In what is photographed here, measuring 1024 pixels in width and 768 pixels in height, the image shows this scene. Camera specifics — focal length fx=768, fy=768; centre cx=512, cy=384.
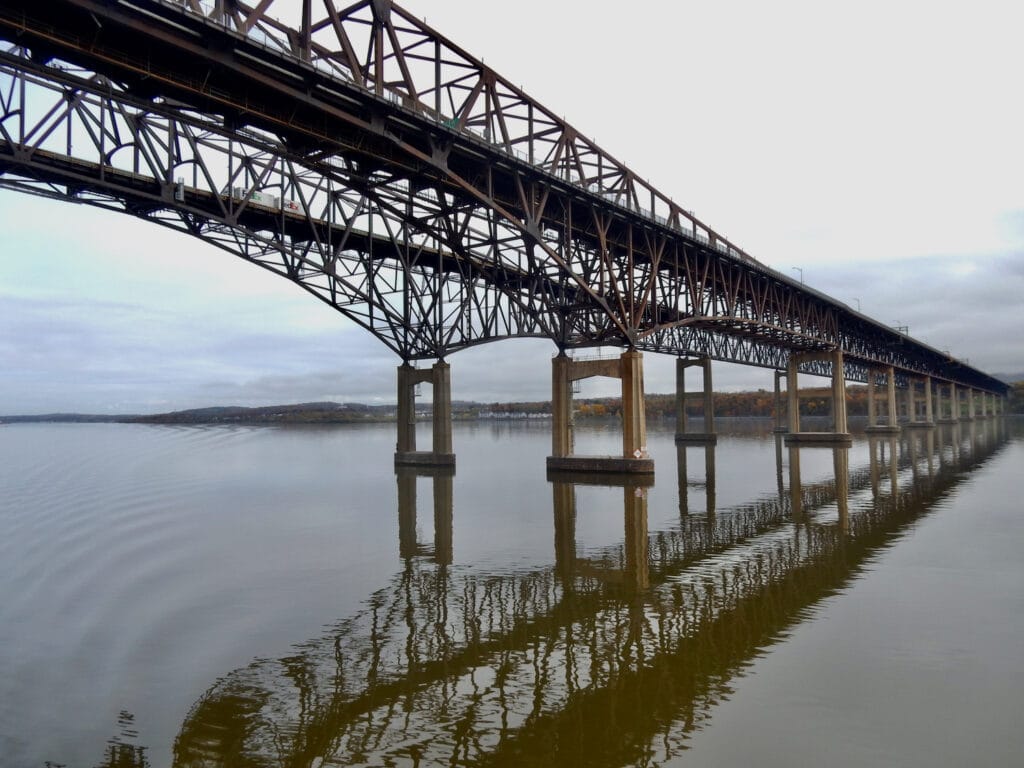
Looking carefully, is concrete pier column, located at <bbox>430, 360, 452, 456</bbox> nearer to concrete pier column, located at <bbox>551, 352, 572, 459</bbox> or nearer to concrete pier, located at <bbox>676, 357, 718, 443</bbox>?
concrete pier column, located at <bbox>551, 352, 572, 459</bbox>

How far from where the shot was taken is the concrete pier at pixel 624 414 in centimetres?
4131

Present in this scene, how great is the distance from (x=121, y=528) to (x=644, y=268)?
110 ft

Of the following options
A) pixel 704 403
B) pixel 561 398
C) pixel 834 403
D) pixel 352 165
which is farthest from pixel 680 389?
pixel 352 165

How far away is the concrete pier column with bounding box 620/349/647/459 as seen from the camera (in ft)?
136

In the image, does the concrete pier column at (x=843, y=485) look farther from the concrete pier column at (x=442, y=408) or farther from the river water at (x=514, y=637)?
the concrete pier column at (x=442, y=408)

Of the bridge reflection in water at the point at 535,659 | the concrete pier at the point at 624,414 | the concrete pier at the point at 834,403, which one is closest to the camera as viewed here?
the bridge reflection in water at the point at 535,659

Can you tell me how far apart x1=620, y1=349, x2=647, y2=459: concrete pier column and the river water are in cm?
1329

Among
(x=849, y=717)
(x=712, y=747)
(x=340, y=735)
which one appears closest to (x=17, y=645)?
(x=340, y=735)

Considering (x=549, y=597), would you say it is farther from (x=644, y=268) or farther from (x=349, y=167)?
(x=644, y=268)

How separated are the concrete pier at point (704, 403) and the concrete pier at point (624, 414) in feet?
120

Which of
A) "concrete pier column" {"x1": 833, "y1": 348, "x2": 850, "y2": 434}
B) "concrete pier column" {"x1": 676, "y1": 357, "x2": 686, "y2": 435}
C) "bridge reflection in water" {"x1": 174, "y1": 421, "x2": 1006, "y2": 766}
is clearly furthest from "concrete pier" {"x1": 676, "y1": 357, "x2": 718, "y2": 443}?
"bridge reflection in water" {"x1": 174, "y1": 421, "x2": 1006, "y2": 766}

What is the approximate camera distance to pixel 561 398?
46188mm

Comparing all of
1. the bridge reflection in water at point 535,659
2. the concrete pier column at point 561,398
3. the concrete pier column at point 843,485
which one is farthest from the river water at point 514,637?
the concrete pier column at point 561,398

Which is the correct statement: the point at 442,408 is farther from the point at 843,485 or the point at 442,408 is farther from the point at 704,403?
the point at 704,403
